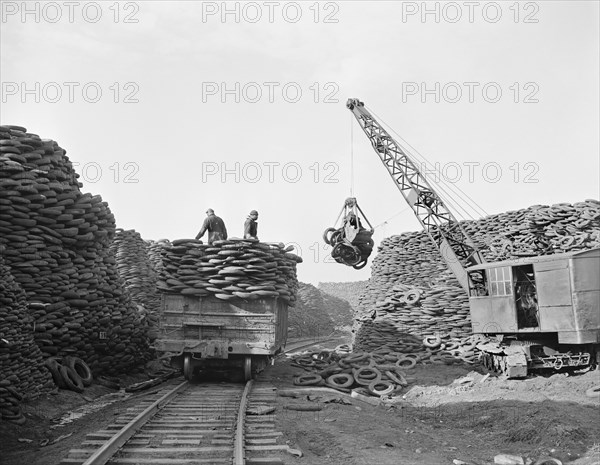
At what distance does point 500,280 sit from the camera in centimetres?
1287

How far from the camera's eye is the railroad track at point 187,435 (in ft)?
16.9

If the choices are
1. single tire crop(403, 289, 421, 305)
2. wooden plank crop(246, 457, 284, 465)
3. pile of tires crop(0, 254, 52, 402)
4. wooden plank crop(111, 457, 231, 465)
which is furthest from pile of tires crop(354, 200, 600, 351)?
wooden plank crop(111, 457, 231, 465)

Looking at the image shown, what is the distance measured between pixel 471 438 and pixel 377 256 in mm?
18853

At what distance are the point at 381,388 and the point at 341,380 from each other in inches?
39.5

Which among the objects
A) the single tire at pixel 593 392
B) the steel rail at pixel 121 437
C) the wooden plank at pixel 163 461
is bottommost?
the single tire at pixel 593 392

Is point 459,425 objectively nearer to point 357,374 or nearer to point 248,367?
point 357,374

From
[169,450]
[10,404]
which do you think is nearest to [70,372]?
[10,404]

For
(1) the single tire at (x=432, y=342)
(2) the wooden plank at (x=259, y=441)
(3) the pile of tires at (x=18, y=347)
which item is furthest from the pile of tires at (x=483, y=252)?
(3) the pile of tires at (x=18, y=347)

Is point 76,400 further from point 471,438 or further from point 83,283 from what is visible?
point 471,438

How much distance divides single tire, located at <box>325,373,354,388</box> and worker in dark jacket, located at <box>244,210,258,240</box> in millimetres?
3888

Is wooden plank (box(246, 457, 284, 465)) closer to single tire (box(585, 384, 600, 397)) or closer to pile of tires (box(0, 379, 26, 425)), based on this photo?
pile of tires (box(0, 379, 26, 425))

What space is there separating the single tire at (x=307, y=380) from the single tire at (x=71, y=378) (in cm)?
463

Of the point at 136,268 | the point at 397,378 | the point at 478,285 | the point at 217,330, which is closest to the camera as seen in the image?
the point at 217,330

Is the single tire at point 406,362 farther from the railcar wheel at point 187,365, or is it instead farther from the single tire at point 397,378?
the railcar wheel at point 187,365
